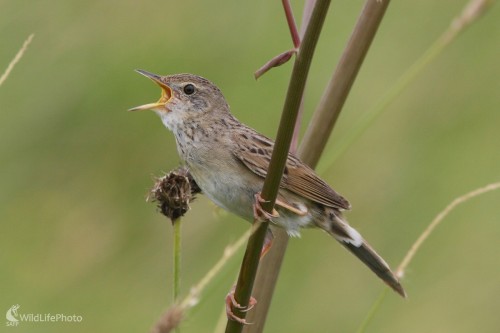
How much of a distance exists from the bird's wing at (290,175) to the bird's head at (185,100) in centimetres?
22

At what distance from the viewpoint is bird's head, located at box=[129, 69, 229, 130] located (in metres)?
3.81

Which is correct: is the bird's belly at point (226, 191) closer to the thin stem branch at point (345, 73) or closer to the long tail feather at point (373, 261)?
the long tail feather at point (373, 261)

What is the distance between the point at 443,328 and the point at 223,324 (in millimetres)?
3180

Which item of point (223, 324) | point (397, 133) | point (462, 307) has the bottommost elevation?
point (223, 324)

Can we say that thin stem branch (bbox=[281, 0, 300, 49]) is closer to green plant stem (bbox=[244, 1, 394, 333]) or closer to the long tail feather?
green plant stem (bbox=[244, 1, 394, 333])

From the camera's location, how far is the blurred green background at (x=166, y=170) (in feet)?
17.8

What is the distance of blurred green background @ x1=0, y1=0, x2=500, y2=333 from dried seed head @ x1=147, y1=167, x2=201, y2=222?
2.09 meters

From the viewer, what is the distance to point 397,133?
20.6 feet

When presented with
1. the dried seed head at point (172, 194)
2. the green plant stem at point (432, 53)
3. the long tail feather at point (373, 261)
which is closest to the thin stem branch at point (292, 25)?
the green plant stem at point (432, 53)

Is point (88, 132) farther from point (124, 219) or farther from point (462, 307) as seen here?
point (462, 307)

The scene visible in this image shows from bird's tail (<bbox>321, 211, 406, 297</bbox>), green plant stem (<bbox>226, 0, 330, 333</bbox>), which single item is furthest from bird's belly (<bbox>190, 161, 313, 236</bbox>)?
green plant stem (<bbox>226, 0, 330, 333</bbox>)

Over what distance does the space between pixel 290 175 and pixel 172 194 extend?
719 millimetres

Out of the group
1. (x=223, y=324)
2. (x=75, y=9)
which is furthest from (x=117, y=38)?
(x=223, y=324)

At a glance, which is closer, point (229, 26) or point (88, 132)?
point (88, 132)
